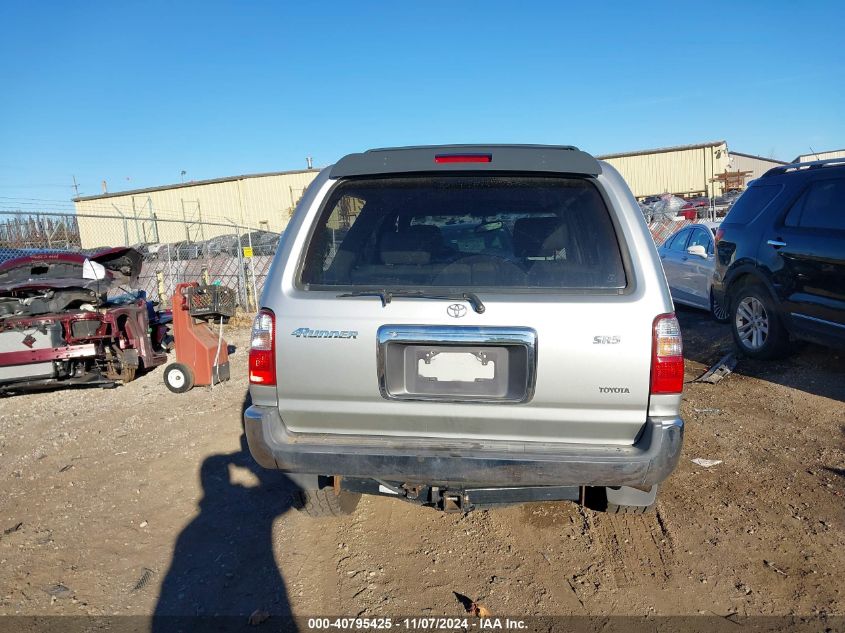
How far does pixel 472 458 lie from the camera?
8.36 ft

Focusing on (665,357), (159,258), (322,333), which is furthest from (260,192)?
(665,357)

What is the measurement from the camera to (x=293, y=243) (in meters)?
2.79

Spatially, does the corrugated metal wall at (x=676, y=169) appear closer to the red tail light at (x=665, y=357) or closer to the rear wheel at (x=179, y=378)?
the rear wheel at (x=179, y=378)

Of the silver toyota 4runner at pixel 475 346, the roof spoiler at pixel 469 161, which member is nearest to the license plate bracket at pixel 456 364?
the silver toyota 4runner at pixel 475 346

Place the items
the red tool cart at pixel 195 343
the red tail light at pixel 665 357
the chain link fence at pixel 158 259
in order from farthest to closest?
the chain link fence at pixel 158 259 < the red tool cart at pixel 195 343 < the red tail light at pixel 665 357

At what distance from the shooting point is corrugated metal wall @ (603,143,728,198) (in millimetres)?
36188

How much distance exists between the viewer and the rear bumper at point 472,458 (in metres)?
2.51

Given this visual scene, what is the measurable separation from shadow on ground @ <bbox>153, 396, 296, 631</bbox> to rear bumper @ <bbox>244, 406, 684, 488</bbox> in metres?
0.76

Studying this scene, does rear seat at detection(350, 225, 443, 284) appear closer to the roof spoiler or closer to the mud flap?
the roof spoiler

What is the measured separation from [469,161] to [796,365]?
16.6 feet

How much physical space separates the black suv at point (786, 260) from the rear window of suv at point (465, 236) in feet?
11.8

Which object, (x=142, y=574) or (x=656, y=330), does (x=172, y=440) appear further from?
(x=656, y=330)

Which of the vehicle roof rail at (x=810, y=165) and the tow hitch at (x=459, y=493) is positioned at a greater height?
the vehicle roof rail at (x=810, y=165)

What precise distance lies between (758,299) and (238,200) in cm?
3261
